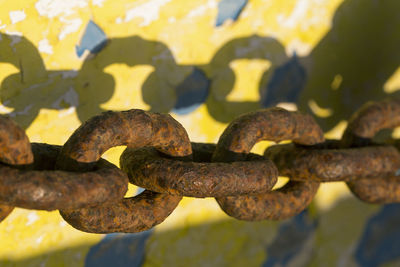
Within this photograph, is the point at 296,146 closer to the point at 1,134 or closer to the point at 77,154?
the point at 77,154

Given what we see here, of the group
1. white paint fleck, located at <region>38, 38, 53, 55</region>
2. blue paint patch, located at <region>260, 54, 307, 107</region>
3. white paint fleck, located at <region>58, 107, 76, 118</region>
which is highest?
white paint fleck, located at <region>38, 38, 53, 55</region>

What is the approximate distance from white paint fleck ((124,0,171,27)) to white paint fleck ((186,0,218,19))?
75mm

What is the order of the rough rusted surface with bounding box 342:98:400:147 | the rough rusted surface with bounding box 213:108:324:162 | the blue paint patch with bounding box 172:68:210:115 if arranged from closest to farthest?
1. the rough rusted surface with bounding box 213:108:324:162
2. the rough rusted surface with bounding box 342:98:400:147
3. the blue paint patch with bounding box 172:68:210:115

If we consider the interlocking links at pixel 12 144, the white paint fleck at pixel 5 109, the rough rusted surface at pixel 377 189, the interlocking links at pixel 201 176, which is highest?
the interlocking links at pixel 12 144

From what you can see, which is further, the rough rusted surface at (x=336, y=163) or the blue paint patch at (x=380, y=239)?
the blue paint patch at (x=380, y=239)

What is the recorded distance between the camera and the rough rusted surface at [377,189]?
4.13 ft

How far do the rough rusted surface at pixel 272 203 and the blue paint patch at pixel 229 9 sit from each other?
1.49 ft

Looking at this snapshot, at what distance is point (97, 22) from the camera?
1168mm

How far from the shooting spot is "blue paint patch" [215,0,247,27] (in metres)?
1.34

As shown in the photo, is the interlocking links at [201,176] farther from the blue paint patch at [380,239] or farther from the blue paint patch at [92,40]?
the blue paint patch at [380,239]

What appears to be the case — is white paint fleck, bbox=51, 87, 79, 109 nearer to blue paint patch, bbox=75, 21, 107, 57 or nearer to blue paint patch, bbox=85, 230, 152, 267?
blue paint patch, bbox=75, 21, 107, 57

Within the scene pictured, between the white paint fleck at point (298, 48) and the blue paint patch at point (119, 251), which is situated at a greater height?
the white paint fleck at point (298, 48)

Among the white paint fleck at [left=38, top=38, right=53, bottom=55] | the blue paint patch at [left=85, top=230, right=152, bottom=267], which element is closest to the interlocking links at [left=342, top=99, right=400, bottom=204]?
the blue paint patch at [left=85, top=230, right=152, bottom=267]

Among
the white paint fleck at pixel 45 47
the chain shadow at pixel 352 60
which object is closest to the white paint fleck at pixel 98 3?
the white paint fleck at pixel 45 47
